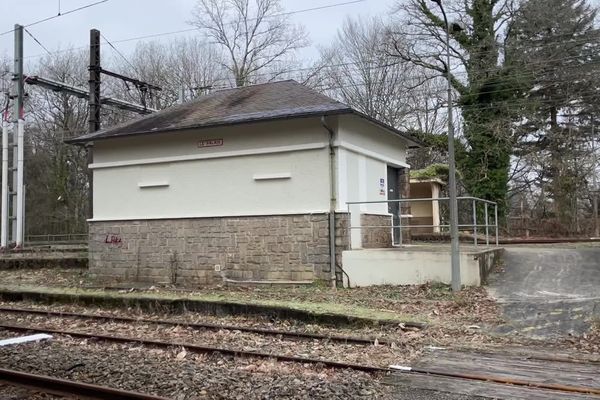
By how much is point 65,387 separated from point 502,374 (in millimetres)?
5046

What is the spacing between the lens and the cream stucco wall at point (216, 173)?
583 inches

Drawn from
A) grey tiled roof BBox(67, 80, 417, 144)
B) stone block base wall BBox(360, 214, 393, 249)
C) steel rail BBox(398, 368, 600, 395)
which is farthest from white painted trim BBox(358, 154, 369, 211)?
steel rail BBox(398, 368, 600, 395)

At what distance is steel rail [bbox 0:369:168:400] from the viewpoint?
19.5 ft

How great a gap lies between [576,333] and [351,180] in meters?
7.39

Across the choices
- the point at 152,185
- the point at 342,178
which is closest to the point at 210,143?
the point at 152,185

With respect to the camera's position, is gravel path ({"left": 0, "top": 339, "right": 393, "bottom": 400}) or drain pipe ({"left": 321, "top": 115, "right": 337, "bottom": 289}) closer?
gravel path ({"left": 0, "top": 339, "right": 393, "bottom": 400})

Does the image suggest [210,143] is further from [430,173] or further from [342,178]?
[430,173]

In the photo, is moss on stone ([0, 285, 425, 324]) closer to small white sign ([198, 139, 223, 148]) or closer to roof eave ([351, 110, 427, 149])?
small white sign ([198, 139, 223, 148])

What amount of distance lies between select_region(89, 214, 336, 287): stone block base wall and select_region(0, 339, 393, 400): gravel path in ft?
20.7

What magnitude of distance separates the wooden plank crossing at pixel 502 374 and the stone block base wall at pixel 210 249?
6908 millimetres

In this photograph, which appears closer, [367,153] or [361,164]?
[361,164]

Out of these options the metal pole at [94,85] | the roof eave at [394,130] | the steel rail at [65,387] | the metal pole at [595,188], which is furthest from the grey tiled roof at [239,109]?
the metal pole at [595,188]

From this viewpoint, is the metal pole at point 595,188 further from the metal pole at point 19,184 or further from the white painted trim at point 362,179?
the metal pole at point 19,184

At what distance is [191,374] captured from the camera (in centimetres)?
700
